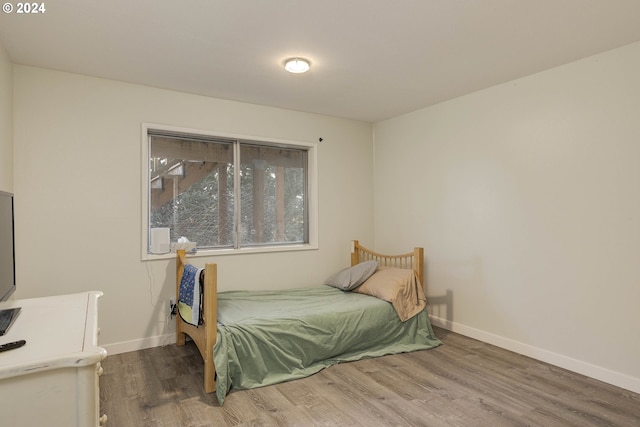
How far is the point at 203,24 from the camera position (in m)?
2.25

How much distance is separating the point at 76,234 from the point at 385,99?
3.08 meters

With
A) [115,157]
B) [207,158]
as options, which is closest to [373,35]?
[207,158]

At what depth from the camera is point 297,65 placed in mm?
2814

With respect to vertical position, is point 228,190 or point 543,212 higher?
point 228,190

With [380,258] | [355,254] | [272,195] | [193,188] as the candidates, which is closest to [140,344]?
[193,188]

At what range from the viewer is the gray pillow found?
374 cm

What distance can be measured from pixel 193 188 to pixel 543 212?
3171 millimetres

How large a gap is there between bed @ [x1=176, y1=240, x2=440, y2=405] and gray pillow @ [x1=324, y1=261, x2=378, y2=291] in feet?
0.05

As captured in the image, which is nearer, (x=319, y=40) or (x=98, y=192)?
(x=319, y=40)

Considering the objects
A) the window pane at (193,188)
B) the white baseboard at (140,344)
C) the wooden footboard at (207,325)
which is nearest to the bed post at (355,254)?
the wooden footboard at (207,325)

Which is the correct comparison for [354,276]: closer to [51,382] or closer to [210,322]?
[210,322]

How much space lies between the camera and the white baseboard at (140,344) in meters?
3.16

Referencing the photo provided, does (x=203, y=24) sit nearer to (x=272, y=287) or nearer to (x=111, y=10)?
(x=111, y=10)

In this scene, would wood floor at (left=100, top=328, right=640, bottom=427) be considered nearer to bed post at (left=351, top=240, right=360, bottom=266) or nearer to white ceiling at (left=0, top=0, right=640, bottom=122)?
bed post at (left=351, top=240, right=360, bottom=266)
